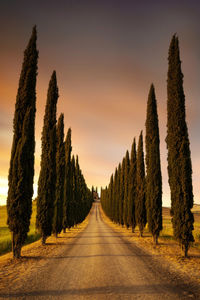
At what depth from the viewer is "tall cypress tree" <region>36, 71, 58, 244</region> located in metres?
16.5

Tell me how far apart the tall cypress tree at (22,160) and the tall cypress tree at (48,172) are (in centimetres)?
520

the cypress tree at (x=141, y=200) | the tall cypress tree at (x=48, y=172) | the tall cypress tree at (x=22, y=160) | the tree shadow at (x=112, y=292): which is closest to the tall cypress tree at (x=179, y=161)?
the tree shadow at (x=112, y=292)

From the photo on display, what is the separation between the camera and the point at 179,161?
42.9ft

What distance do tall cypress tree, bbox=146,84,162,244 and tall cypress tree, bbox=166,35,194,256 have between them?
17.3ft

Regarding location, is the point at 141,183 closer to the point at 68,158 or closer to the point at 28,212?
the point at 68,158

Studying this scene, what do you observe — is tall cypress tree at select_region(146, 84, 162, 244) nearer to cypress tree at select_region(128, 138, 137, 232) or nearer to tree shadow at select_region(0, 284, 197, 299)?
cypress tree at select_region(128, 138, 137, 232)

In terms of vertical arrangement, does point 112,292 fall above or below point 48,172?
below

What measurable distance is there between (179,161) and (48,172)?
1009 centimetres

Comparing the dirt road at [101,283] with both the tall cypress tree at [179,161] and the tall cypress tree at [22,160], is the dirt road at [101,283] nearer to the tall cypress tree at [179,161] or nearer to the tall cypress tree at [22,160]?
the tall cypress tree at [22,160]

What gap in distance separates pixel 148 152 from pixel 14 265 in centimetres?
1452

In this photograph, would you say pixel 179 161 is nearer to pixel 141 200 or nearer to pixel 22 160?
pixel 22 160

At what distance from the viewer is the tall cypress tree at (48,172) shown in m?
16.5

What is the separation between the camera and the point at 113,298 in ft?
16.9

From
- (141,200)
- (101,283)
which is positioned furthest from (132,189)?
(101,283)
